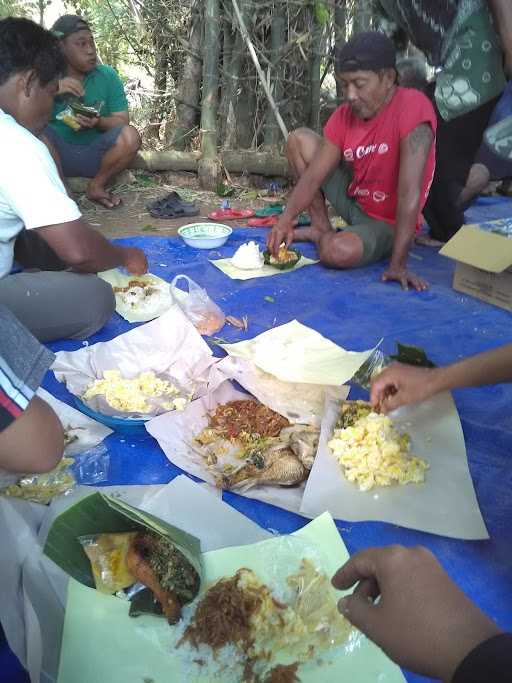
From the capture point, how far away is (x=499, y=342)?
2668 millimetres

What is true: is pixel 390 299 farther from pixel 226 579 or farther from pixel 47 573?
pixel 47 573

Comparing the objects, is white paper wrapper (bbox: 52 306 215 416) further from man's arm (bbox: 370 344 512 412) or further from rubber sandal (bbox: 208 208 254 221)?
rubber sandal (bbox: 208 208 254 221)

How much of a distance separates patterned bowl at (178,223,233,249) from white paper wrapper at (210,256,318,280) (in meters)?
0.24

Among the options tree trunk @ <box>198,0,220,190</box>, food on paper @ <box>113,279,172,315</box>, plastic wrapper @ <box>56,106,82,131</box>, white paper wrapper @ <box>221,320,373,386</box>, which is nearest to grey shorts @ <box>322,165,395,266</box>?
white paper wrapper @ <box>221,320,373,386</box>

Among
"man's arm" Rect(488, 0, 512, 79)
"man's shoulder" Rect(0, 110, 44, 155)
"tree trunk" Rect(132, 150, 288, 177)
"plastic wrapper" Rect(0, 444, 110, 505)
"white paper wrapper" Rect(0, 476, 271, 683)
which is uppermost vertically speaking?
"man's arm" Rect(488, 0, 512, 79)

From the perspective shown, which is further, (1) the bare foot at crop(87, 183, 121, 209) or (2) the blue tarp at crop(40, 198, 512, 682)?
Answer: (1) the bare foot at crop(87, 183, 121, 209)

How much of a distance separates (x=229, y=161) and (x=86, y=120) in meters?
1.49

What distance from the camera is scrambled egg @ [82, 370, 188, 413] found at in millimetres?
1961

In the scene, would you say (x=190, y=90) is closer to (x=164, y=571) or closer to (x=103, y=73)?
(x=103, y=73)

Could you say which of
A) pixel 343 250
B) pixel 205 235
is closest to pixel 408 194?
pixel 343 250

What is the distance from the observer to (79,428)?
1.92 metres

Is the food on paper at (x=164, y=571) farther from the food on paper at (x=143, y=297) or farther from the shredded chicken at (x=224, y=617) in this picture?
the food on paper at (x=143, y=297)

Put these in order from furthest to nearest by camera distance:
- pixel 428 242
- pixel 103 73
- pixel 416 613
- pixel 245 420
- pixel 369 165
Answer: pixel 103 73, pixel 428 242, pixel 369 165, pixel 245 420, pixel 416 613

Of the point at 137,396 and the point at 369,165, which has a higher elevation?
the point at 369,165
